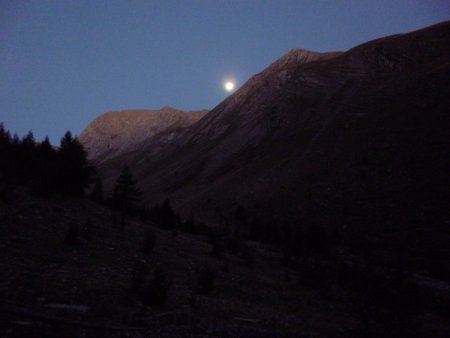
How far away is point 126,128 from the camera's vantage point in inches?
6585

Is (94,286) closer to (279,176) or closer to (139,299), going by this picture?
(139,299)

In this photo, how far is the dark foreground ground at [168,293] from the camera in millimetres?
8641

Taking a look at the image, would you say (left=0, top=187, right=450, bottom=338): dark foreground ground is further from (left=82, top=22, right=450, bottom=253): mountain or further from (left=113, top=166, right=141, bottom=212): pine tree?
(left=82, top=22, right=450, bottom=253): mountain

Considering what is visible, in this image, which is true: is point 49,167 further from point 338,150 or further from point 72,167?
point 338,150

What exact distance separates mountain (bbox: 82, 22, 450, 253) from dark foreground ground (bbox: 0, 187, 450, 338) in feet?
60.4

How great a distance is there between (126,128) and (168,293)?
16116 cm

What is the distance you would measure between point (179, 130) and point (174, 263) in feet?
376

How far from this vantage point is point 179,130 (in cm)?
12975

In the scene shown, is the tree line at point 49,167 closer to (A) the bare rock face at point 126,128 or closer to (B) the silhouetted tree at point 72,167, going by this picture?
(B) the silhouetted tree at point 72,167

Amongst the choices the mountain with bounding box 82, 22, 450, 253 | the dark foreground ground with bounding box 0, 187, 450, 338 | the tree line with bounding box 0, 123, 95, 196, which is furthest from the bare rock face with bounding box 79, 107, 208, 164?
the dark foreground ground with bounding box 0, 187, 450, 338

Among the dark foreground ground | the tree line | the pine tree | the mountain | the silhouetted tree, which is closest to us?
the dark foreground ground

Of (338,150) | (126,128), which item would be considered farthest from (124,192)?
(126,128)

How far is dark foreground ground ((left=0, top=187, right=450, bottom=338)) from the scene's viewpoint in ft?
28.3

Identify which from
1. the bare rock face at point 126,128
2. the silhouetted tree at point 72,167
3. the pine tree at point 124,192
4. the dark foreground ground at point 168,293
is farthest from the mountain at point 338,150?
the bare rock face at point 126,128
